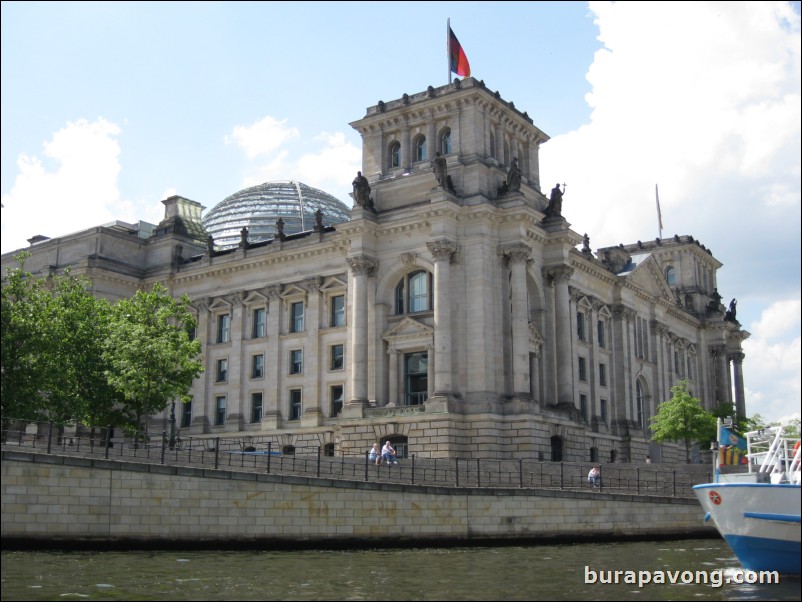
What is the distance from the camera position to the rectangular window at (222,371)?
7281cm

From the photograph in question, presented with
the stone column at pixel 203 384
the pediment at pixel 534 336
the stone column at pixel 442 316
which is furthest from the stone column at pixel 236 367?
the pediment at pixel 534 336

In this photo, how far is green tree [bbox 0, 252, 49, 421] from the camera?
47719mm

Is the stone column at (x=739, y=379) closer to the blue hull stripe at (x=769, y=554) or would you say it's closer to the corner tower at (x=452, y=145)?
the corner tower at (x=452, y=145)

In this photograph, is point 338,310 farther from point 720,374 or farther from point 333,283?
point 720,374

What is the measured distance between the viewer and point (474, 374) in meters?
58.0

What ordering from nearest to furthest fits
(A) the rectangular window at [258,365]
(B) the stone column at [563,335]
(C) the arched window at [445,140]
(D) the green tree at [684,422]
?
1. (B) the stone column at [563,335]
2. (C) the arched window at [445,140]
3. (D) the green tree at [684,422]
4. (A) the rectangular window at [258,365]

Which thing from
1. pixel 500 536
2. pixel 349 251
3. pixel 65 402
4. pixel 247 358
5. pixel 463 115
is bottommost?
pixel 500 536

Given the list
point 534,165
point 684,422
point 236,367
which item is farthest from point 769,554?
point 236,367

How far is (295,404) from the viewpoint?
68375 mm

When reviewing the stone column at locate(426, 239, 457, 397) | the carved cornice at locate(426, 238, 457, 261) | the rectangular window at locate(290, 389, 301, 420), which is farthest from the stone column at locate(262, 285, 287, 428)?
the carved cornice at locate(426, 238, 457, 261)

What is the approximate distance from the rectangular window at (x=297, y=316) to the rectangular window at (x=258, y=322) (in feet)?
9.59

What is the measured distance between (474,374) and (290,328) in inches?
696

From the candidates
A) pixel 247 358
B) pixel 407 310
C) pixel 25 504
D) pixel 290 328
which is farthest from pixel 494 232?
pixel 25 504

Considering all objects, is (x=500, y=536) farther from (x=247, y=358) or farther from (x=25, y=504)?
(x=247, y=358)
